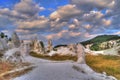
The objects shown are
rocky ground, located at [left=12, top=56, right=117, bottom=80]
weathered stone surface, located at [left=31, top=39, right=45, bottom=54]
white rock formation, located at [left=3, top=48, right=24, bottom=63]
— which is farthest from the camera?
weathered stone surface, located at [left=31, top=39, right=45, bottom=54]

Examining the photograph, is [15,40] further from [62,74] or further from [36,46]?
[62,74]

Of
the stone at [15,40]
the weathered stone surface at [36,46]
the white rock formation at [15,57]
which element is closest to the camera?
the white rock formation at [15,57]

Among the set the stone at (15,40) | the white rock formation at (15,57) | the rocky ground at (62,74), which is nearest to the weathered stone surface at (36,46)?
the stone at (15,40)

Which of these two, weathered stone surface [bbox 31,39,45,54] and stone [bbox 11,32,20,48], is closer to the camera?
stone [bbox 11,32,20,48]

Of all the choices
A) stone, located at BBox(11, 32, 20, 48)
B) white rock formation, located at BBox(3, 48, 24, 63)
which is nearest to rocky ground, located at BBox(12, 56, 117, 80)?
white rock formation, located at BBox(3, 48, 24, 63)

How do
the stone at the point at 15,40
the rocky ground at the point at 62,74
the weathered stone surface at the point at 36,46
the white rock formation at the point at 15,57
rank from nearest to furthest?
the rocky ground at the point at 62,74 → the white rock formation at the point at 15,57 → the stone at the point at 15,40 → the weathered stone surface at the point at 36,46

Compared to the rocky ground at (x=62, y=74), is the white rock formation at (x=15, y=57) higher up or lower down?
higher up

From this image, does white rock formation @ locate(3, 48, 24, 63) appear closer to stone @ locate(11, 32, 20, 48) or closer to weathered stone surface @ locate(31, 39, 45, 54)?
stone @ locate(11, 32, 20, 48)

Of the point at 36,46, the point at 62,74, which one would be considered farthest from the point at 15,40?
the point at 62,74

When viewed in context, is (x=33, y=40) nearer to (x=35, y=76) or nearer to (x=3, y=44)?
(x=3, y=44)

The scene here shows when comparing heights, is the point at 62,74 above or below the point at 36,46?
below

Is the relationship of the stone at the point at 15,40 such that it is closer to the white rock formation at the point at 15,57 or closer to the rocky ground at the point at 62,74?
the white rock formation at the point at 15,57

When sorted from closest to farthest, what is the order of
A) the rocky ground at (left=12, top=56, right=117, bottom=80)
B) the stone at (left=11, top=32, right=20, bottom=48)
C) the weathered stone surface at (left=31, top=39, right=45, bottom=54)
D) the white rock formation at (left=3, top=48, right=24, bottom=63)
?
the rocky ground at (left=12, top=56, right=117, bottom=80)
the white rock formation at (left=3, top=48, right=24, bottom=63)
the stone at (left=11, top=32, right=20, bottom=48)
the weathered stone surface at (left=31, top=39, right=45, bottom=54)

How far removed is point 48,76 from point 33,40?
262ft
